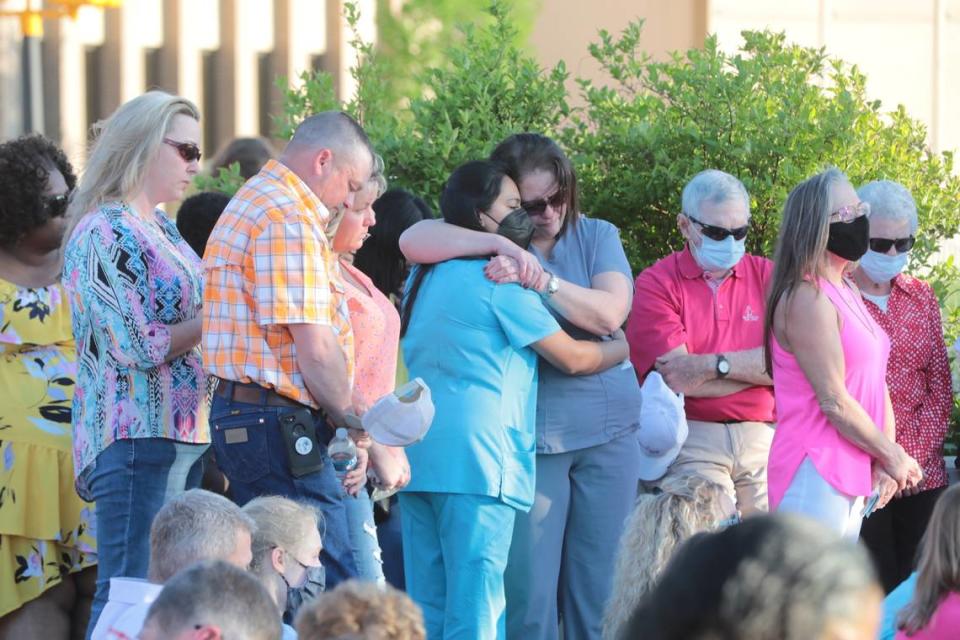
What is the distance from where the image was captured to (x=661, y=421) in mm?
5613

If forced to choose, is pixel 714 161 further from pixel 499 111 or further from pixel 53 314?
pixel 53 314

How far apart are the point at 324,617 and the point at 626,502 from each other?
248 cm

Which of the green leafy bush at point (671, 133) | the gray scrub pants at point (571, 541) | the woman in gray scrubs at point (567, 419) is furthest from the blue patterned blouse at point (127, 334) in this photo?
the green leafy bush at point (671, 133)

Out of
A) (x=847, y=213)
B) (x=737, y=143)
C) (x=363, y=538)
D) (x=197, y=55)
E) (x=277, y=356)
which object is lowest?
(x=363, y=538)

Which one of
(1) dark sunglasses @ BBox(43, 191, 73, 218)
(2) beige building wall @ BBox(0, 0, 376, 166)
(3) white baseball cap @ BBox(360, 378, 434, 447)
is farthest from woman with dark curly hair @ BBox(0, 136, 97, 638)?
(2) beige building wall @ BBox(0, 0, 376, 166)

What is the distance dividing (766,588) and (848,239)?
11.9 feet

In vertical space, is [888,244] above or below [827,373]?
above

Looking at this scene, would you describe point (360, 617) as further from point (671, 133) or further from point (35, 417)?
point (671, 133)

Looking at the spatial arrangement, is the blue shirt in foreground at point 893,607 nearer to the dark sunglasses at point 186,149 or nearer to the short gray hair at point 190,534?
the short gray hair at point 190,534

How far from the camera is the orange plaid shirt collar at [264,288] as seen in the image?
441 centimetres

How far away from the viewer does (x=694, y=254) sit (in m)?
6.03

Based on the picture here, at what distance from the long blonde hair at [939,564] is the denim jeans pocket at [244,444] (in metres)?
1.84

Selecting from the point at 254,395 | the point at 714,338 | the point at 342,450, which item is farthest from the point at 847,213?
the point at 254,395

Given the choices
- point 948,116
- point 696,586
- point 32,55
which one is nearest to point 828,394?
point 696,586
